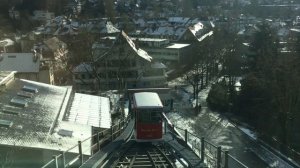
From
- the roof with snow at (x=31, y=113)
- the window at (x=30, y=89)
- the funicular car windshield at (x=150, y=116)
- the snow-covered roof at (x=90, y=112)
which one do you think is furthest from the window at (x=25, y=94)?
the funicular car windshield at (x=150, y=116)

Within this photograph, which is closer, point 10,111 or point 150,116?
point 150,116

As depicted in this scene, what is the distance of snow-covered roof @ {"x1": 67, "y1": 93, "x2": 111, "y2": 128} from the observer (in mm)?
16562

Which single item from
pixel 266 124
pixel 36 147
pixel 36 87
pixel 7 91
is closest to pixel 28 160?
pixel 36 147

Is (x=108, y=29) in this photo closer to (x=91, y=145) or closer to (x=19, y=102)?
(x=19, y=102)

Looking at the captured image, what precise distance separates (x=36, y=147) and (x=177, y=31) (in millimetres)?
44308

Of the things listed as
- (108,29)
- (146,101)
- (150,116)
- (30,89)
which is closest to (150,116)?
(150,116)

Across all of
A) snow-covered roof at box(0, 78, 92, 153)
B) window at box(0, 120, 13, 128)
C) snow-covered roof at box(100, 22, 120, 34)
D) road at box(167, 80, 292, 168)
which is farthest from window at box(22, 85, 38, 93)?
snow-covered roof at box(100, 22, 120, 34)

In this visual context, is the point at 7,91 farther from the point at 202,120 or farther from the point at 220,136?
the point at 202,120

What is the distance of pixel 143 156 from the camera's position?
1080cm

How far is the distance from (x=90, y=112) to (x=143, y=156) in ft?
26.2

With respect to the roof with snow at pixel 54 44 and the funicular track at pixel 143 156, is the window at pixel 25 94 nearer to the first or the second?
the funicular track at pixel 143 156

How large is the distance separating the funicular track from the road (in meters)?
8.67

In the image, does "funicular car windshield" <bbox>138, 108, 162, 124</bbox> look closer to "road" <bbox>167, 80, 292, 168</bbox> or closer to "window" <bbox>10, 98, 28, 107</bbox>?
"window" <bbox>10, 98, 28, 107</bbox>

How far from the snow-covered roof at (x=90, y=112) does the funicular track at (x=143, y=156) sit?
4.57 m
